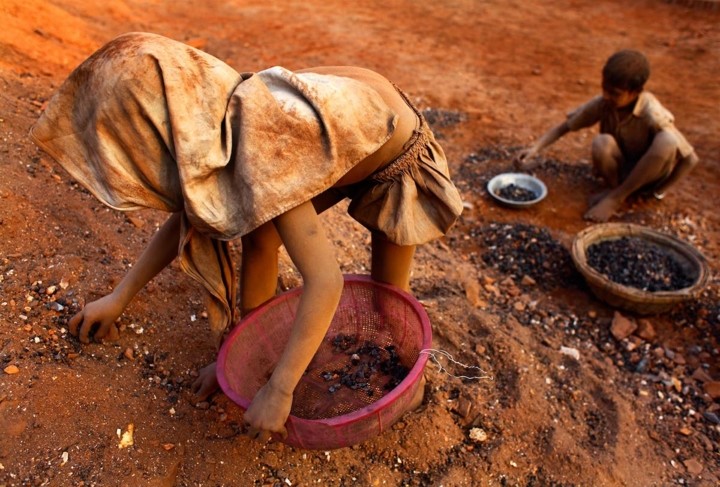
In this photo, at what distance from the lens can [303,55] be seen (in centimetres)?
629

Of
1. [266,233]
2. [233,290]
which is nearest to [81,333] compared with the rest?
[233,290]

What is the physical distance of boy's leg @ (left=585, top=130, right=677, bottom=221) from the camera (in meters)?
3.51

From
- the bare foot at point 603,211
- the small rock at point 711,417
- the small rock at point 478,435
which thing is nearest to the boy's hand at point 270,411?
the small rock at point 478,435

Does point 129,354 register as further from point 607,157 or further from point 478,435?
point 607,157

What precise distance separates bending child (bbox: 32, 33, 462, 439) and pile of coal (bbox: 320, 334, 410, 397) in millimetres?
569

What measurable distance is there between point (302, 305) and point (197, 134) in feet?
1.69

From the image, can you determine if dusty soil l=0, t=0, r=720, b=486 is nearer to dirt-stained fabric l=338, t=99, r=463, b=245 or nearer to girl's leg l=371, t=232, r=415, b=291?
girl's leg l=371, t=232, r=415, b=291

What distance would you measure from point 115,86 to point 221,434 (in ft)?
4.24

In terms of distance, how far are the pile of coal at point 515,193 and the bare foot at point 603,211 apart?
0.37 meters

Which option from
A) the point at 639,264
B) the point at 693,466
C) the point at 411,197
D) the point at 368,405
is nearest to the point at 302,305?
the point at 368,405

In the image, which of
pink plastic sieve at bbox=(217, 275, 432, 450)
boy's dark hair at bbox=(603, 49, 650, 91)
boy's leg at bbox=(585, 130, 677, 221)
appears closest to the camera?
pink plastic sieve at bbox=(217, 275, 432, 450)

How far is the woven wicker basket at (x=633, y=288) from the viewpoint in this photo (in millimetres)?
2801

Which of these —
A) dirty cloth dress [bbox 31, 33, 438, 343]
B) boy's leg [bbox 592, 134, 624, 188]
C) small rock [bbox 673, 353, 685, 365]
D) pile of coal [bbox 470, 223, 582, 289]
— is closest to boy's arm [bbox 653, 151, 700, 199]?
boy's leg [bbox 592, 134, 624, 188]

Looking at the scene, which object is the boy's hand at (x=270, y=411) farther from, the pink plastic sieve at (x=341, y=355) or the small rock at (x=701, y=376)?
the small rock at (x=701, y=376)
